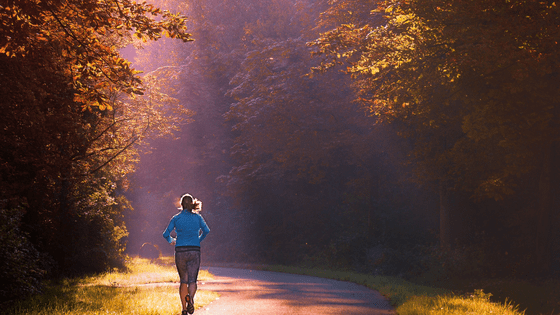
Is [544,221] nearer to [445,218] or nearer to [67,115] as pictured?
[445,218]

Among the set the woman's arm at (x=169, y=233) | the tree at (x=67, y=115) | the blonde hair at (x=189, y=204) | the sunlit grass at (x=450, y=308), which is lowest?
the sunlit grass at (x=450, y=308)

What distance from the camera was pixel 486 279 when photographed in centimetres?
2031

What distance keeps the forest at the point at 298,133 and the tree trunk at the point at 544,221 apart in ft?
0.22

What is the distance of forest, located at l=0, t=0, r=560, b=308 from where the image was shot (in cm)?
1108

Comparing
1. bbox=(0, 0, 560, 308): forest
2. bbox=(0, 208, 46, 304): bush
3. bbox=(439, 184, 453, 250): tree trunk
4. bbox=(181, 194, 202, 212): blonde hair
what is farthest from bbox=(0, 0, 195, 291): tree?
bbox=(439, 184, 453, 250): tree trunk

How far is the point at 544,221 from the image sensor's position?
19.4 m

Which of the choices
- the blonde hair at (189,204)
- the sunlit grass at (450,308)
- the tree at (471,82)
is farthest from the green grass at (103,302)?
the tree at (471,82)

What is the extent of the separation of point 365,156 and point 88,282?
16.6m

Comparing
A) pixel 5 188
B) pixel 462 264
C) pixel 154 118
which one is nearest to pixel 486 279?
pixel 462 264

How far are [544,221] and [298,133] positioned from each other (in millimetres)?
13418

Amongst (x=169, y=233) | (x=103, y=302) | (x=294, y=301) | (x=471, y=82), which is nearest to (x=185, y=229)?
(x=169, y=233)

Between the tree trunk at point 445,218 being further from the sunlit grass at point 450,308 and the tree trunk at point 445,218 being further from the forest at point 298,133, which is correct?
the sunlit grass at point 450,308

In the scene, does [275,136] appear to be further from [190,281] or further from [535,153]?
[190,281]

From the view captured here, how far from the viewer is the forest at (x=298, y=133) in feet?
36.3
